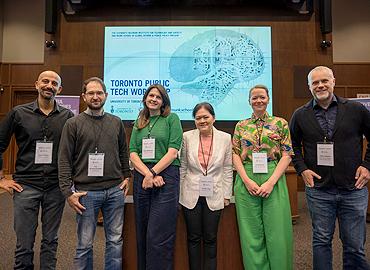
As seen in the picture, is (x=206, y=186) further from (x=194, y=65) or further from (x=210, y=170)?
(x=194, y=65)

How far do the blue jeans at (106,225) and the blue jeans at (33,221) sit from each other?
287mm

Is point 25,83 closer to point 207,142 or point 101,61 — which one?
point 101,61

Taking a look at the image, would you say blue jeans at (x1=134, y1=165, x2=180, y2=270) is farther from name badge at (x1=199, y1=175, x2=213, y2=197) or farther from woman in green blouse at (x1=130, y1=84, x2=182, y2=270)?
name badge at (x1=199, y1=175, x2=213, y2=197)

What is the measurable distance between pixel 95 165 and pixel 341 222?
5.15 feet

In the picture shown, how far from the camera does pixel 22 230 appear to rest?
1.91m

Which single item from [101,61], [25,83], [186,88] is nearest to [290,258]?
[186,88]

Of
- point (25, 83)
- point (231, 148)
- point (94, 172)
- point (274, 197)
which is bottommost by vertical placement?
point (274, 197)

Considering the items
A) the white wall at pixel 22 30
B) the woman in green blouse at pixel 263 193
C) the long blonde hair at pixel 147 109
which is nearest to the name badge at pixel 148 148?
the long blonde hair at pixel 147 109

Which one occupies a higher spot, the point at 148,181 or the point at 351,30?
the point at 351,30

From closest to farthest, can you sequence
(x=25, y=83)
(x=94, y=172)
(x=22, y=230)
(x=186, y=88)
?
(x=94, y=172) → (x=22, y=230) → (x=186, y=88) → (x=25, y=83)

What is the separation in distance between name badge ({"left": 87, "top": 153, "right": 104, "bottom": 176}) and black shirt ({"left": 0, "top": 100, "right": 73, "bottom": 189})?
32 cm

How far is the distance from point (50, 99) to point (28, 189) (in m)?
0.60

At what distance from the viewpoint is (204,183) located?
1889 millimetres

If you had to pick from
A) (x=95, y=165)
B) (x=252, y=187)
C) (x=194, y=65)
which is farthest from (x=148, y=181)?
(x=194, y=65)
